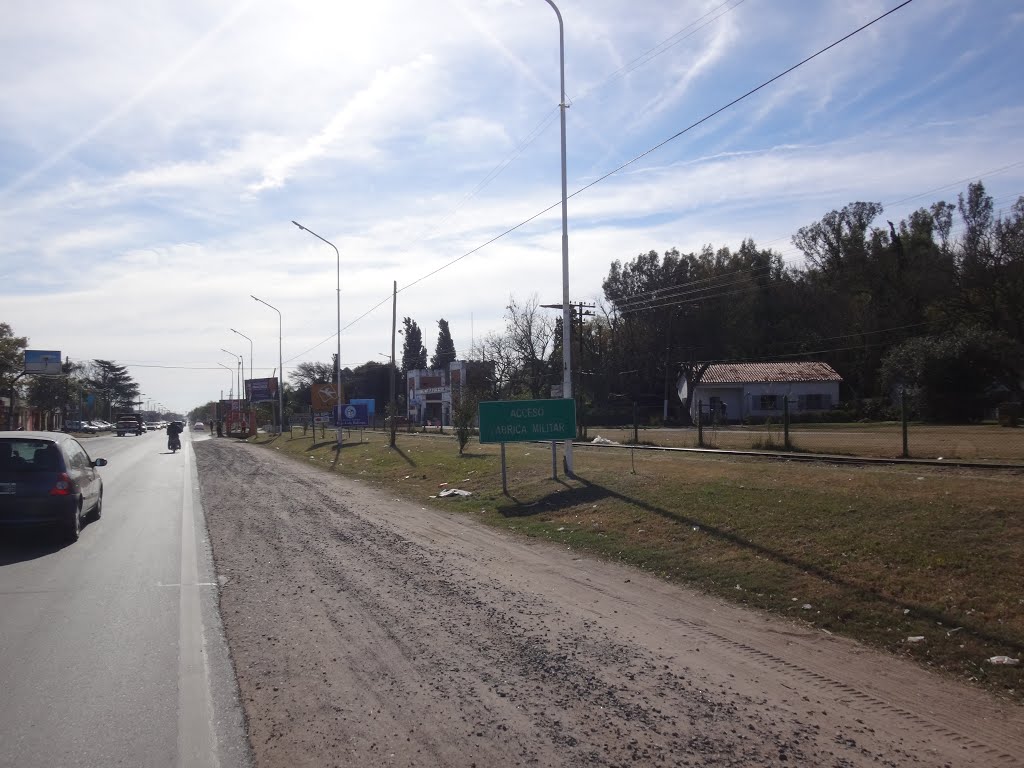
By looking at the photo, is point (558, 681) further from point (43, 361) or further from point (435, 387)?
point (435, 387)

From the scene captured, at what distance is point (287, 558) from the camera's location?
35.9ft

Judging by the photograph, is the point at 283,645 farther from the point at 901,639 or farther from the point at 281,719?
the point at 901,639

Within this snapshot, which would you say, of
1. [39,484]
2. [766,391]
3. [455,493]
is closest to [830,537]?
[455,493]

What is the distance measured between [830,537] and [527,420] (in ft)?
30.2

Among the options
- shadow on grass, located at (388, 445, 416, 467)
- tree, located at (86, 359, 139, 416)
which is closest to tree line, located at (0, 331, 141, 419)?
tree, located at (86, 359, 139, 416)

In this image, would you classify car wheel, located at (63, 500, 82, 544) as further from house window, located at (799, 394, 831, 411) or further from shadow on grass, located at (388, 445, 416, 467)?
house window, located at (799, 394, 831, 411)

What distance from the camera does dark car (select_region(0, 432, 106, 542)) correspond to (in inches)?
450

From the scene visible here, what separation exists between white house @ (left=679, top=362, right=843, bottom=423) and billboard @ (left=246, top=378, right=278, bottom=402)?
48794 mm

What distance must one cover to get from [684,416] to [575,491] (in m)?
48.6

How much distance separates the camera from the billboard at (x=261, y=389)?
87.6 m

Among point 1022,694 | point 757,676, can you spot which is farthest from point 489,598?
point 1022,694

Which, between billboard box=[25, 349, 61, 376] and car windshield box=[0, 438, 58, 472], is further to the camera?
billboard box=[25, 349, 61, 376]

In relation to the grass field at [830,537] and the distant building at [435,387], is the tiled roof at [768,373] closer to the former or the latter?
the distant building at [435,387]

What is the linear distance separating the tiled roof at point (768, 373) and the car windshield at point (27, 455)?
5392 cm
